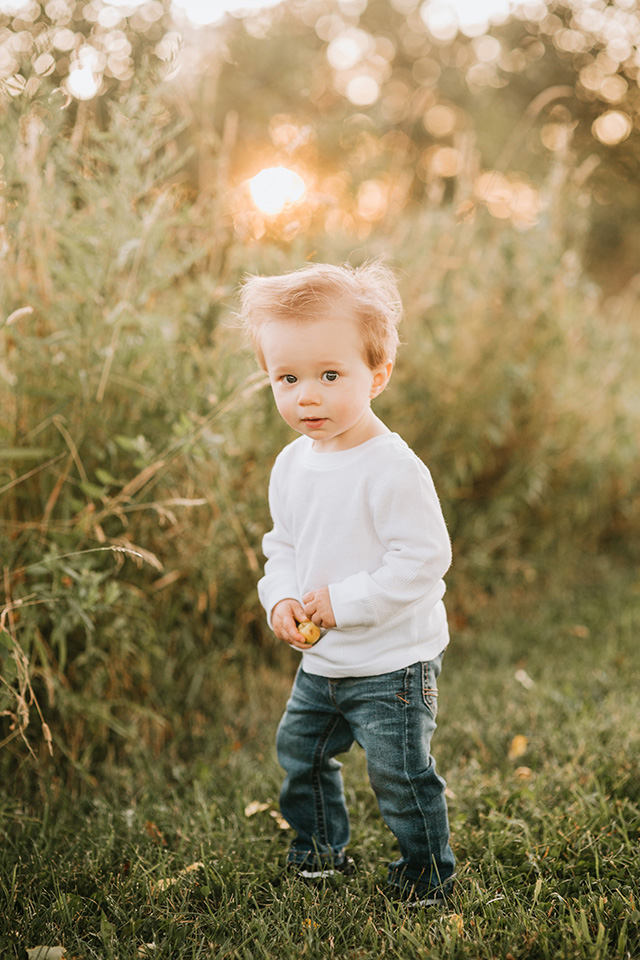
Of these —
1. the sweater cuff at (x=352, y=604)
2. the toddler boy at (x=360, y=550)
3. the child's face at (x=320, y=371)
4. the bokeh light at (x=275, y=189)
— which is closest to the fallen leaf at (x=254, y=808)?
the toddler boy at (x=360, y=550)

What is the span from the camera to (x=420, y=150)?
683 inches

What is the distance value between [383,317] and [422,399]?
2.13m

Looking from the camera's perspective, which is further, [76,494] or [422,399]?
[422,399]

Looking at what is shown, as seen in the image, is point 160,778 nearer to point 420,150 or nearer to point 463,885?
point 463,885

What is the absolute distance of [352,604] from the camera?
168cm

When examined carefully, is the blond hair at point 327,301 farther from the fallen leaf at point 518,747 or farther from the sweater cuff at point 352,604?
the fallen leaf at point 518,747

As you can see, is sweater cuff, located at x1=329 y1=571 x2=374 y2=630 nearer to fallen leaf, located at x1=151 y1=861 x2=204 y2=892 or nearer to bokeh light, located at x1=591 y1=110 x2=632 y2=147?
fallen leaf, located at x1=151 y1=861 x2=204 y2=892

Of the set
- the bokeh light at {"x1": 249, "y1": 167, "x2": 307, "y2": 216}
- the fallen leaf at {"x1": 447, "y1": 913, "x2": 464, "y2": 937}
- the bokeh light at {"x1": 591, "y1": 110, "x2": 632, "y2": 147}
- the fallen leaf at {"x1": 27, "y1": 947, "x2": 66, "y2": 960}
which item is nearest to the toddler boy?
the fallen leaf at {"x1": 447, "y1": 913, "x2": 464, "y2": 937}

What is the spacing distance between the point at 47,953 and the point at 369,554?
1.09 m

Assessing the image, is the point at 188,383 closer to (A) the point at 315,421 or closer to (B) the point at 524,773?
(A) the point at 315,421

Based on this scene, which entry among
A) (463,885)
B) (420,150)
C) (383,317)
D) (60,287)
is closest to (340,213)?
(60,287)

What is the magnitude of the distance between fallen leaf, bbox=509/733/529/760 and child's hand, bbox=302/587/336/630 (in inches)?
46.4

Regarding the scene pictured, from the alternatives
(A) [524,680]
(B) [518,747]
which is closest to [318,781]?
(B) [518,747]

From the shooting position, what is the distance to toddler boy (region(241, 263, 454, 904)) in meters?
1.69
